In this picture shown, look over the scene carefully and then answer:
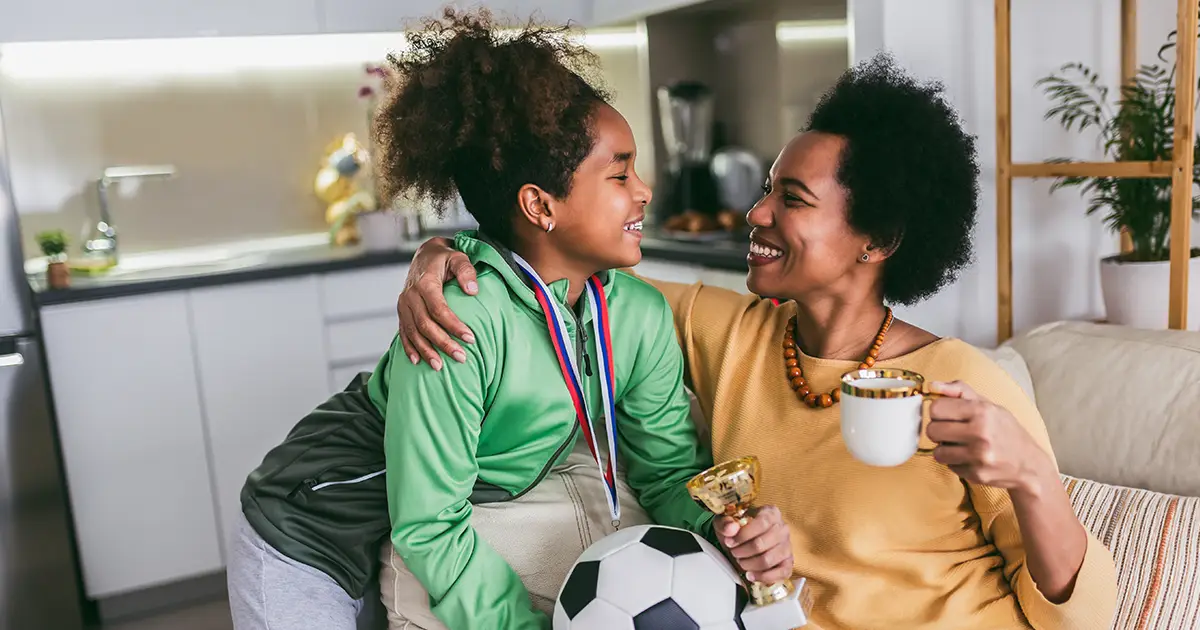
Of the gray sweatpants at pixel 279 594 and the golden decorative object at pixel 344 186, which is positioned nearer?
the gray sweatpants at pixel 279 594

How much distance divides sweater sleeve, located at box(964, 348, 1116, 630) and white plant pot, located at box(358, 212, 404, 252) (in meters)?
2.49

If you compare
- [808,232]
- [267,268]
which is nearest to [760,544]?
[808,232]

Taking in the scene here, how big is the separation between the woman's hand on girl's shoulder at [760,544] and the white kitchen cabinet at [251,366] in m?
2.16

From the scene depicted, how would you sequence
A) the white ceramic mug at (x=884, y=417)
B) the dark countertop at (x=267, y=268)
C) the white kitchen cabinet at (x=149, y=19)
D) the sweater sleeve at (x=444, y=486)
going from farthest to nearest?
the white kitchen cabinet at (x=149, y=19) < the dark countertop at (x=267, y=268) < the sweater sleeve at (x=444, y=486) < the white ceramic mug at (x=884, y=417)

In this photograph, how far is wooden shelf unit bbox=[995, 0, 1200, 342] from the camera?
5.67 feet

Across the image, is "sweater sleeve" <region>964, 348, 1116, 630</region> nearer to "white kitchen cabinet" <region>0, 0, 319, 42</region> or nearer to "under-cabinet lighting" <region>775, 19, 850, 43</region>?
"under-cabinet lighting" <region>775, 19, 850, 43</region>

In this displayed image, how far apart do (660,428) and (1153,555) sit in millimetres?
735

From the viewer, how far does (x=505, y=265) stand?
1380 mm

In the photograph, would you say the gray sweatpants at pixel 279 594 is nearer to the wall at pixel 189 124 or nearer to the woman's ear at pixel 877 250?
the woman's ear at pixel 877 250

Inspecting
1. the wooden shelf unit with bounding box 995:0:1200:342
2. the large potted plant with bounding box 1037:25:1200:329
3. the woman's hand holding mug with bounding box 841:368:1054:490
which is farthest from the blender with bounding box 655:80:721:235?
the woman's hand holding mug with bounding box 841:368:1054:490

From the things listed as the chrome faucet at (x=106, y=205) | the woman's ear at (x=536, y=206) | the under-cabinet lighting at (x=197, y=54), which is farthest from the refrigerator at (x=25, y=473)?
the woman's ear at (x=536, y=206)

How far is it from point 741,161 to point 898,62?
1403 millimetres

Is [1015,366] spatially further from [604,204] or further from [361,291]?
[361,291]

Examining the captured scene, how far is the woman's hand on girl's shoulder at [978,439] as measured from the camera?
41.3 inches
